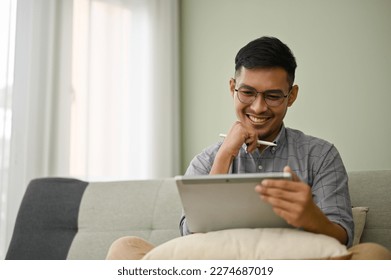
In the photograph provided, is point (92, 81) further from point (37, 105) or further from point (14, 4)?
point (14, 4)

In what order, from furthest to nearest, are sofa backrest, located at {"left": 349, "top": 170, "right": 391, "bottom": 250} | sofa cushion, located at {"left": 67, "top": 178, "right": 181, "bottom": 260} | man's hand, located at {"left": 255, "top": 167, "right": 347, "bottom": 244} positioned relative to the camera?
1. sofa cushion, located at {"left": 67, "top": 178, "right": 181, "bottom": 260}
2. sofa backrest, located at {"left": 349, "top": 170, "right": 391, "bottom": 250}
3. man's hand, located at {"left": 255, "top": 167, "right": 347, "bottom": 244}

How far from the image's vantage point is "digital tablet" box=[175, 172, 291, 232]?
87 cm

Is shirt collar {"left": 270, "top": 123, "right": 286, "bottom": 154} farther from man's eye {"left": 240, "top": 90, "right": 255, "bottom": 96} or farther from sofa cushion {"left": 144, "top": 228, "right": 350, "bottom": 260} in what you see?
sofa cushion {"left": 144, "top": 228, "right": 350, "bottom": 260}

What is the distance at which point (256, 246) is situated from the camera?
90 cm

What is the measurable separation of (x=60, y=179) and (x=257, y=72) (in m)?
1.04

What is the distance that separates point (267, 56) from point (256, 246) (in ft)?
2.07

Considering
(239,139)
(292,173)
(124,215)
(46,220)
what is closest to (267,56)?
(239,139)

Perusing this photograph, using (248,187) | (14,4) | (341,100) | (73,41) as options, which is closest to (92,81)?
(73,41)

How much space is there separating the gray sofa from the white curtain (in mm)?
232

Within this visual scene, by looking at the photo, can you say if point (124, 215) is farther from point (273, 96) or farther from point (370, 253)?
point (370, 253)

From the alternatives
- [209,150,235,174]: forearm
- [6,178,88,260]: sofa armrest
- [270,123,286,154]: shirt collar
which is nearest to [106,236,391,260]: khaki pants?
[209,150,235,174]: forearm

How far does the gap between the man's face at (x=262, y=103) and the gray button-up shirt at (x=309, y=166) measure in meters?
0.06

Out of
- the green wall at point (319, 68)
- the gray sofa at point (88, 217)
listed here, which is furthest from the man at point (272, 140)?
the green wall at point (319, 68)
